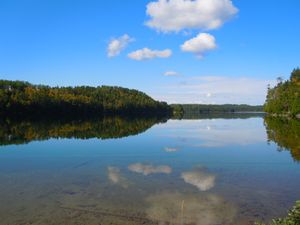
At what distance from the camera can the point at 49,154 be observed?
93.2 ft

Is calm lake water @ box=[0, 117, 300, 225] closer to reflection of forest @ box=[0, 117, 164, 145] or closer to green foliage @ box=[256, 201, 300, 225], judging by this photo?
green foliage @ box=[256, 201, 300, 225]

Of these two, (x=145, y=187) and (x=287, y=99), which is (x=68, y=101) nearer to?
(x=287, y=99)

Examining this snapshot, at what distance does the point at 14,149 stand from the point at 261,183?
20984mm

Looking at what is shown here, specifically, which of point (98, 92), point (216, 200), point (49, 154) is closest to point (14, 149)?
point (49, 154)

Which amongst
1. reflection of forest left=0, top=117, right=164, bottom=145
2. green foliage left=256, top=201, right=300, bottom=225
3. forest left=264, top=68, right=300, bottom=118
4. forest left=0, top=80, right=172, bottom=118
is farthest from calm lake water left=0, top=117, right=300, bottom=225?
forest left=264, top=68, right=300, bottom=118

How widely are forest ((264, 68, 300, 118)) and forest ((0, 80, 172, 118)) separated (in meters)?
57.7

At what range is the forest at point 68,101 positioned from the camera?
94.1 meters

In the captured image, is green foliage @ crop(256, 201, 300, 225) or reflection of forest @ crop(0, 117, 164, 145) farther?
reflection of forest @ crop(0, 117, 164, 145)

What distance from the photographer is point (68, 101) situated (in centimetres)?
11575

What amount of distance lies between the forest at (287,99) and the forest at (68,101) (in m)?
57.7

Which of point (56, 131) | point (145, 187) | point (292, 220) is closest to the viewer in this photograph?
point (292, 220)

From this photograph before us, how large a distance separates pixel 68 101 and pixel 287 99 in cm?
6292

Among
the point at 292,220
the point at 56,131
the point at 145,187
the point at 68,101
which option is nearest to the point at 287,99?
the point at 68,101

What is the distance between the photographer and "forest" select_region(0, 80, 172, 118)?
309 ft
